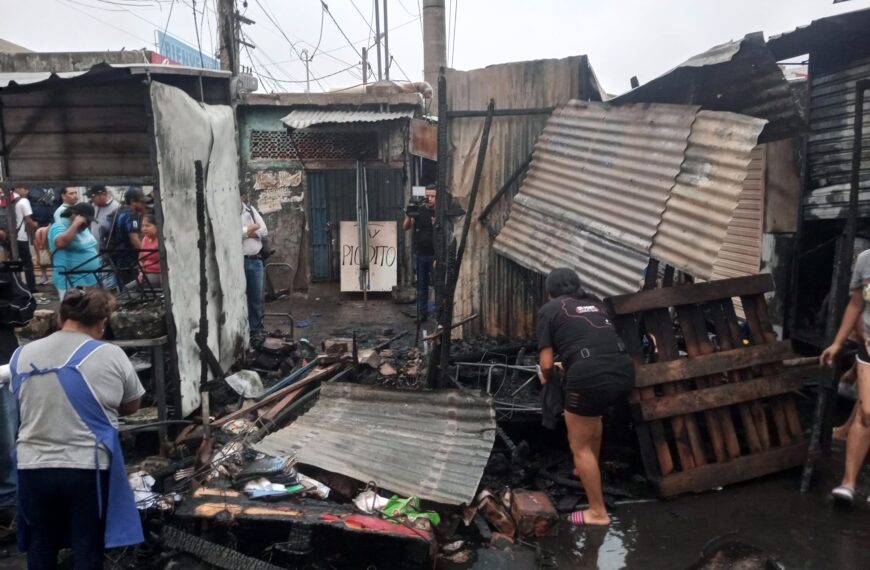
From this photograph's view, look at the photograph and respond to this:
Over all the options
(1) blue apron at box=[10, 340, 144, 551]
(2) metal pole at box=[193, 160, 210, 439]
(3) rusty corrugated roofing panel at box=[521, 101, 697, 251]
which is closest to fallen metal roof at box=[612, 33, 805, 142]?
(3) rusty corrugated roofing panel at box=[521, 101, 697, 251]

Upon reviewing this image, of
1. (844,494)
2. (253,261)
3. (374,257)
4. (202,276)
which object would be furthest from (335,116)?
(844,494)

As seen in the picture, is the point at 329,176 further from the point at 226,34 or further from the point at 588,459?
the point at 588,459

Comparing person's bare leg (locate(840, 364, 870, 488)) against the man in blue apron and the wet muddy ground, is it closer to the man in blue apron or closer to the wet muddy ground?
the wet muddy ground

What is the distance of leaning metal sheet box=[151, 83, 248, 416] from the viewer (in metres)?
5.35

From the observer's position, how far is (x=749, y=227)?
855 cm

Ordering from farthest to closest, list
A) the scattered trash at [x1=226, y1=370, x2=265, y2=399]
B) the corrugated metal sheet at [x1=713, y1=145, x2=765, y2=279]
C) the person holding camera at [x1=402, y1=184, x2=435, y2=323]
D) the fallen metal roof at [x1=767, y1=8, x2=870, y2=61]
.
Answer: the person holding camera at [x1=402, y1=184, x2=435, y2=323] → the corrugated metal sheet at [x1=713, y1=145, x2=765, y2=279] → the scattered trash at [x1=226, y1=370, x2=265, y2=399] → the fallen metal roof at [x1=767, y1=8, x2=870, y2=61]

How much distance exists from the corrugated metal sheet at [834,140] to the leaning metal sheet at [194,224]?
6.25 meters

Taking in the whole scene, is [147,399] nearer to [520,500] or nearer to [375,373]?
[375,373]

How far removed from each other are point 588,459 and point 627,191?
7.13 ft

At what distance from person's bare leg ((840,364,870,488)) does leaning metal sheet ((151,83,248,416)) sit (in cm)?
531

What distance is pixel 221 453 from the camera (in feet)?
16.1

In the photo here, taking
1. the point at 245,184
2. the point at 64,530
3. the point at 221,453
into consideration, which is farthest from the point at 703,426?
the point at 245,184

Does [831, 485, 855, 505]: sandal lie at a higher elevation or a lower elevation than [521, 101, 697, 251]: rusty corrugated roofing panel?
lower

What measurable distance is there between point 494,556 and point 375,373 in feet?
8.78
